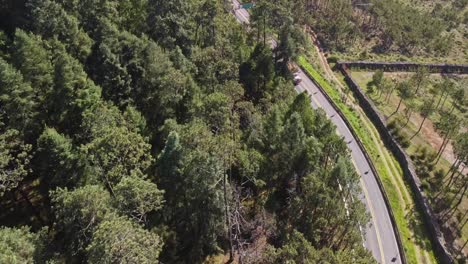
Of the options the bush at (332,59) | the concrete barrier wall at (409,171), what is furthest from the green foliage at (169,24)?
the bush at (332,59)

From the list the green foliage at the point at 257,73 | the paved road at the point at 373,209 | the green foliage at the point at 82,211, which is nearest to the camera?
the green foliage at the point at 82,211

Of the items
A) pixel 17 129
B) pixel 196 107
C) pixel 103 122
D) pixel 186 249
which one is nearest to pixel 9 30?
pixel 17 129

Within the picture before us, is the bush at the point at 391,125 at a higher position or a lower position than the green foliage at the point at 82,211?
lower

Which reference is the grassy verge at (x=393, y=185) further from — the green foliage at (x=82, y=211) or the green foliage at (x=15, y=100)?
the green foliage at (x=15, y=100)

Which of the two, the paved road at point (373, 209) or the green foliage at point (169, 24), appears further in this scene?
the green foliage at point (169, 24)

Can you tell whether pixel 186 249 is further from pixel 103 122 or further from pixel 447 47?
pixel 447 47

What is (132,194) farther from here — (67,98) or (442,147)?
(442,147)

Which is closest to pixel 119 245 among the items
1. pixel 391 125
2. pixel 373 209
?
pixel 373 209
